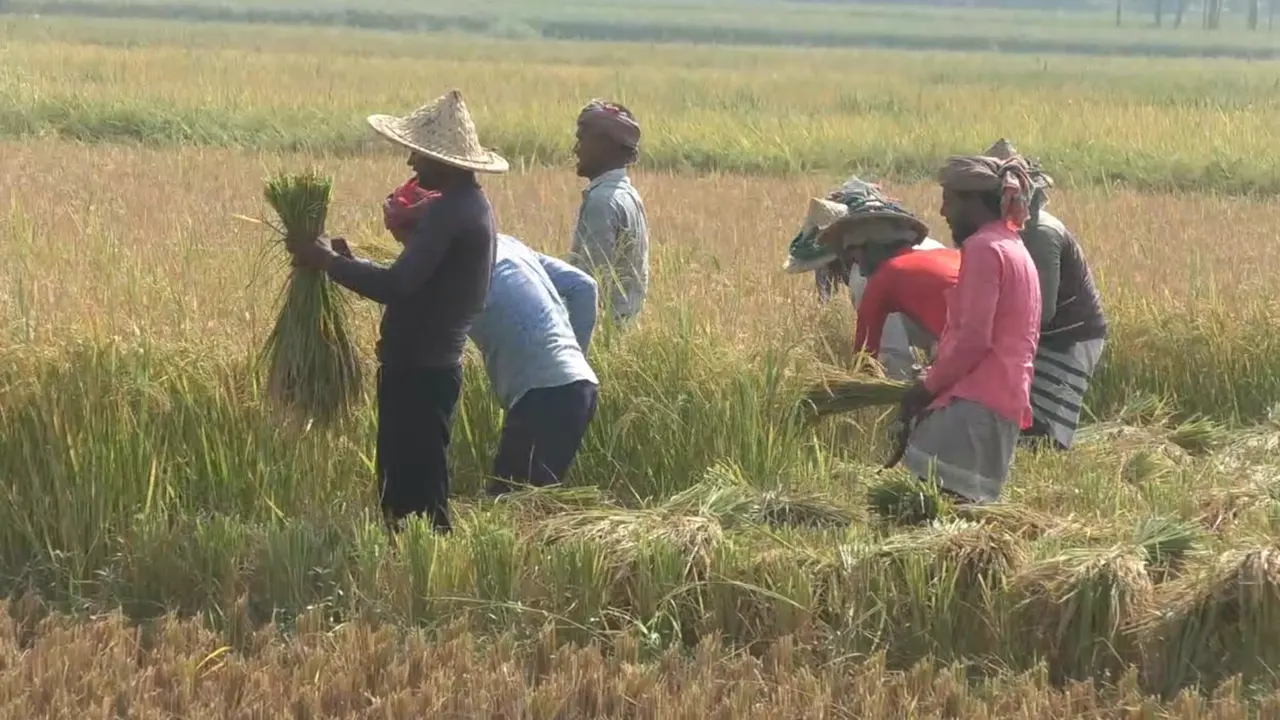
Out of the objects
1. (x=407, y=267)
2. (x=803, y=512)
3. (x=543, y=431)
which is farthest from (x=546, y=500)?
(x=407, y=267)

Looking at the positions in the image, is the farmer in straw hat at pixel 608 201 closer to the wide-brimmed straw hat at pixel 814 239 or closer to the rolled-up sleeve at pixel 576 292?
the rolled-up sleeve at pixel 576 292

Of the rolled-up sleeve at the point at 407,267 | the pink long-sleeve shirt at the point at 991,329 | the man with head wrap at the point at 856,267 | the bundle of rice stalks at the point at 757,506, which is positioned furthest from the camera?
the man with head wrap at the point at 856,267

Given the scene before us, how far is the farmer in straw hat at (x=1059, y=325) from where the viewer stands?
5.41 m

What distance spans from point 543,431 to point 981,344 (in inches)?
50.5

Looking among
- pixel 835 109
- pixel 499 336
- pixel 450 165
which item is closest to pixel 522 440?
pixel 499 336

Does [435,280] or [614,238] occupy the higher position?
[435,280]

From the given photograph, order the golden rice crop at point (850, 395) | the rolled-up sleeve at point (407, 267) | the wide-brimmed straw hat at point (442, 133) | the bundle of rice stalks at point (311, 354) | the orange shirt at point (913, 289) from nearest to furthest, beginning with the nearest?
the rolled-up sleeve at point (407, 267) < the wide-brimmed straw hat at point (442, 133) < the bundle of rice stalks at point (311, 354) < the golden rice crop at point (850, 395) < the orange shirt at point (913, 289)

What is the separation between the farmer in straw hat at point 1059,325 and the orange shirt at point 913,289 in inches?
12.8

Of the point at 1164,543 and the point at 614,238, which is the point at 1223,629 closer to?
the point at 1164,543

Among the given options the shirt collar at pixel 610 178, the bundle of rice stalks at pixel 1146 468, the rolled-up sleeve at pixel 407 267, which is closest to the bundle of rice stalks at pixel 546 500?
the rolled-up sleeve at pixel 407 267

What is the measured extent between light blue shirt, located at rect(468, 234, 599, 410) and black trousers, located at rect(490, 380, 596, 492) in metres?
0.03

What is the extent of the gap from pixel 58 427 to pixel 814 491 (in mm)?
2311

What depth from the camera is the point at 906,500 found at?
4.82 metres

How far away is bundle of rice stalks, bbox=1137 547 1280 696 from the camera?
4125mm
